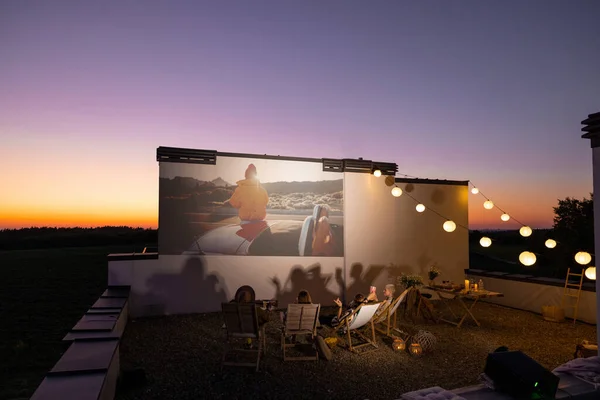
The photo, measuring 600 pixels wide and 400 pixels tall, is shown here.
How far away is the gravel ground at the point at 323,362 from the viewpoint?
169 inches

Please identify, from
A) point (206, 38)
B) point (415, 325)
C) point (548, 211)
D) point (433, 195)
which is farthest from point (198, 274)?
point (548, 211)

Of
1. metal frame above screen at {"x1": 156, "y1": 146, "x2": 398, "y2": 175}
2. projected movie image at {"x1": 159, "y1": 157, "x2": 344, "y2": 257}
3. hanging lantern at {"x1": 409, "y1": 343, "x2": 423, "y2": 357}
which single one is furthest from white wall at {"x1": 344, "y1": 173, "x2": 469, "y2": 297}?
hanging lantern at {"x1": 409, "y1": 343, "x2": 423, "y2": 357}

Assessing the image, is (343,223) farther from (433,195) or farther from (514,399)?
(514,399)

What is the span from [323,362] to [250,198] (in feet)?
14.4

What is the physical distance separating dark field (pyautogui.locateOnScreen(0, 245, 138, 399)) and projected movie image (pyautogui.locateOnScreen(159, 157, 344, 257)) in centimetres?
301

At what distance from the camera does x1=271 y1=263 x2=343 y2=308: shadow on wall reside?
28.8 feet

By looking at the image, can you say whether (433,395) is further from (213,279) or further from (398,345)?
(213,279)

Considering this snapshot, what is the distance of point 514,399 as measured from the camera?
8.86 ft

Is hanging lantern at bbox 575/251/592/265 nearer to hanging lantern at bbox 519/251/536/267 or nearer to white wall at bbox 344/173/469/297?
hanging lantern at bbox 519/251/536/267

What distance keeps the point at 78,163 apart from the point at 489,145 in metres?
14.2

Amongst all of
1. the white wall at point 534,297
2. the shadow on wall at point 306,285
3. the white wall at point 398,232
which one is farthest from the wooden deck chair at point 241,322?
the white wall at point 534,297

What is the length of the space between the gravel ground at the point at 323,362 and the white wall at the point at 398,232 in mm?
2139

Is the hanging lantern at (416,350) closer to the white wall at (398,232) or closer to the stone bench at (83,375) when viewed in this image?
the white wall at (398,232)

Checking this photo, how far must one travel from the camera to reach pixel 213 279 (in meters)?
8.25
